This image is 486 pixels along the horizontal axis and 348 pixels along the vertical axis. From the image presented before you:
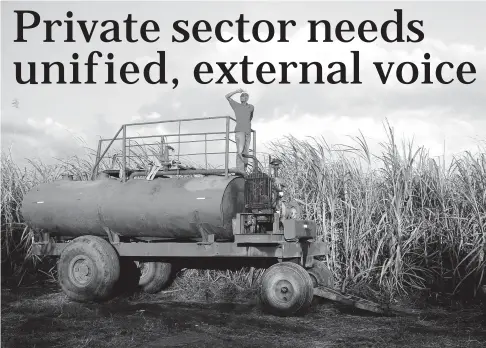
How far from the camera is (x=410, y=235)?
10438mm

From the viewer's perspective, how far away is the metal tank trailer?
9.18m

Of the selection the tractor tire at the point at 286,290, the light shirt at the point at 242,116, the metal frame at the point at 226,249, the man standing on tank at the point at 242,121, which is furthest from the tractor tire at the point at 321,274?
the light shirt at the point at 242,116

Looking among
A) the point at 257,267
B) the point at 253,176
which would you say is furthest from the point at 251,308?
the point at 253,176

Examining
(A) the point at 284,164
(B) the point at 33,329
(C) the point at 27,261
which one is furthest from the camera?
(C) the point at 27,261

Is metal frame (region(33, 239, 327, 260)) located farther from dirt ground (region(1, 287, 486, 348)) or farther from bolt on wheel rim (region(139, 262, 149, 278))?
bolt on wheel rim (region(139, 262, 149, 278))

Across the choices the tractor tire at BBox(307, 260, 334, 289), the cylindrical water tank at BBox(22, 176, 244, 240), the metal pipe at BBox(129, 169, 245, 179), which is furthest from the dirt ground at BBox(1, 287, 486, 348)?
the metal pipe at BBox(129, 169, 245, 179)

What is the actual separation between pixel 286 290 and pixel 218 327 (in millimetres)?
1339

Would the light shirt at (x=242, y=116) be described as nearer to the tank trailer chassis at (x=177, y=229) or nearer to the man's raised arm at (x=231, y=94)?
the man's raised arm at (x=231, y=94)

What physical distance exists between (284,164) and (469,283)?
4.16m

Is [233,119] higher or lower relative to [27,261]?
higher

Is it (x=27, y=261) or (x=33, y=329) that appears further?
(x=27, y=261)

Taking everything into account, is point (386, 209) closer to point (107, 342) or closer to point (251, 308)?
point (251, 308)

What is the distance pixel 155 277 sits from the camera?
37.9 ft

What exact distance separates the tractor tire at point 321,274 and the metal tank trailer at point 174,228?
17mm
